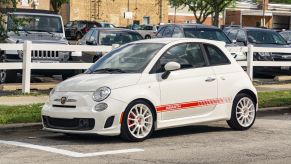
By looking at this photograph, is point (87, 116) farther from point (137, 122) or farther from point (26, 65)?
point (26, 65)

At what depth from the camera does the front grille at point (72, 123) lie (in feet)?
33.2

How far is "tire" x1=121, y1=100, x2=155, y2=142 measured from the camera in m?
10.2

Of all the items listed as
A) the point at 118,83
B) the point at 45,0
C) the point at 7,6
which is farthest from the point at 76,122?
the point at 45,0

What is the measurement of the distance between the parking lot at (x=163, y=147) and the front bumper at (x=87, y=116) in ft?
0.75

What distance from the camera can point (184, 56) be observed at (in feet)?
37.2

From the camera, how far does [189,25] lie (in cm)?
2247

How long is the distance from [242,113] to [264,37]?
43.8 ft

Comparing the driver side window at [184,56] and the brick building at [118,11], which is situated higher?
the brick building at [118,11]

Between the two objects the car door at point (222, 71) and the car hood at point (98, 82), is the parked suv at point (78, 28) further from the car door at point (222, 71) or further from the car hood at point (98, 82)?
the car hood at point (98, 82)

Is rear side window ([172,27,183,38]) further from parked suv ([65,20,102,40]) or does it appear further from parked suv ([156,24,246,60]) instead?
parked suv ([65,20,102,40])

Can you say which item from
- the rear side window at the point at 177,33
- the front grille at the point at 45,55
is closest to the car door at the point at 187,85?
the front grille at the point at 45,55

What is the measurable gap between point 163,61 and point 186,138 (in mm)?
1295

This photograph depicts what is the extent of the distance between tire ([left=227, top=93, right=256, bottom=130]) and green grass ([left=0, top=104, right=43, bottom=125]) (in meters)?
3.45

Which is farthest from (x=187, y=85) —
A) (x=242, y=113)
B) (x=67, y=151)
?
(x=67, y=151)
